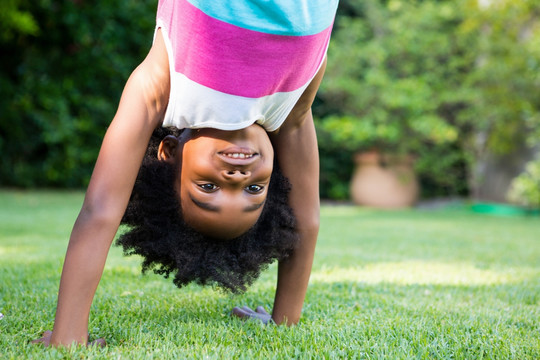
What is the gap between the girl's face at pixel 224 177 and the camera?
1.85m

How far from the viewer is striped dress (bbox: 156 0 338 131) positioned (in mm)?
1784

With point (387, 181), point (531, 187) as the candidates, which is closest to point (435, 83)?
point (387, 181)

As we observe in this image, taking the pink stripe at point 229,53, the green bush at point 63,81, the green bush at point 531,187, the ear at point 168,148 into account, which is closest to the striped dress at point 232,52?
the pink stripe at point 229,53

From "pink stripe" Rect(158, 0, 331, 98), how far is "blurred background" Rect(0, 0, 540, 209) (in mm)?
7593

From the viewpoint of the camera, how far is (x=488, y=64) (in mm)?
9133

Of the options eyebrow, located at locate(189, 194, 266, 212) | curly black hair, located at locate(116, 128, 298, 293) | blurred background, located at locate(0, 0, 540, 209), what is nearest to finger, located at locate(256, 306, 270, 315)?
curly black hair, located at locate(116, 128, 298, 293)

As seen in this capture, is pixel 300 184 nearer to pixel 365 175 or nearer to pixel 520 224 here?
pixel 520 224

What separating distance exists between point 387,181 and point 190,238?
8.33m

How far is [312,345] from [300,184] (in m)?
0.64

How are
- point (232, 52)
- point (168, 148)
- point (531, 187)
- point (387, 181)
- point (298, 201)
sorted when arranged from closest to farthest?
point (232, 52) → point (168, 148) → point (298, 201) → point (531, 187) → point (387, 181)

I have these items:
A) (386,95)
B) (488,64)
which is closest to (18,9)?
(386,95)

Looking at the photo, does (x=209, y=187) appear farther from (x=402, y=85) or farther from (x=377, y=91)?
(x=377, y=91)

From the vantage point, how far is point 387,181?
32.8 feet

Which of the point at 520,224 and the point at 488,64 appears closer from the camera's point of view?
the point at 520,224
